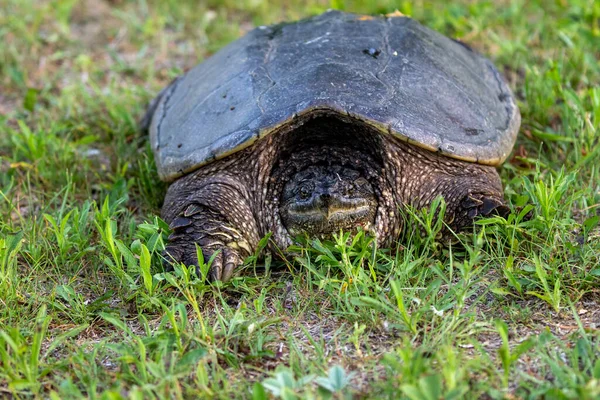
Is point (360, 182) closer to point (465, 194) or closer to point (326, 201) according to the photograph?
point (326, 201)

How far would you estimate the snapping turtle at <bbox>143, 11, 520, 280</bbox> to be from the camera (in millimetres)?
2795

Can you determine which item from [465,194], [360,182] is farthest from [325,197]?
[465,194]

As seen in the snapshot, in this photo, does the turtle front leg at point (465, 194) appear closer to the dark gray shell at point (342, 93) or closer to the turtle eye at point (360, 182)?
the dark gray shell at point (342, 93)

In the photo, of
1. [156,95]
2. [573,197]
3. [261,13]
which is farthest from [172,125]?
[261,13]

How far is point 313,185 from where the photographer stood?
2.75 meters

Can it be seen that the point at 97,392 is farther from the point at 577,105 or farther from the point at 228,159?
the point at 577,105

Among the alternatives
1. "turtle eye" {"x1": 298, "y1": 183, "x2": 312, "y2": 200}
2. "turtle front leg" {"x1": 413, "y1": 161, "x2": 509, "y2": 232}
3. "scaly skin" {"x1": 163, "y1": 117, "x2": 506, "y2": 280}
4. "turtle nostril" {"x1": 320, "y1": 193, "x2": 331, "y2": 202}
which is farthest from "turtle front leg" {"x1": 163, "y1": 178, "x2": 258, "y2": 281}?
"turtle front leg" {"x1": 413, "y1": 161, "x2": 509, "y2": 232}

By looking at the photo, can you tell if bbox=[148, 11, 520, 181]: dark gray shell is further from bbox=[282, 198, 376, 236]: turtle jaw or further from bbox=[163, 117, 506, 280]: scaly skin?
bbox=[282, 198, 376, 236]: turtle jaw

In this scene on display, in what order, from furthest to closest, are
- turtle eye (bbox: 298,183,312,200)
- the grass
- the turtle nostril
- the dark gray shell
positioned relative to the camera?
the dark gray shell, turtle eye (bbox: 298,183,312,200), the turtle nostril, the grass

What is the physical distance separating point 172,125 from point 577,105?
6.52 feet

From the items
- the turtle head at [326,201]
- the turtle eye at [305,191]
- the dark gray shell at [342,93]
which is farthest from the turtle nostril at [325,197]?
the dark gray shell at [342,93]

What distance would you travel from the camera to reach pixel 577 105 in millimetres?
3482

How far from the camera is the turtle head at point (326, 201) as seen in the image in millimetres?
2672

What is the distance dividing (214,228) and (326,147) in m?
0.57
